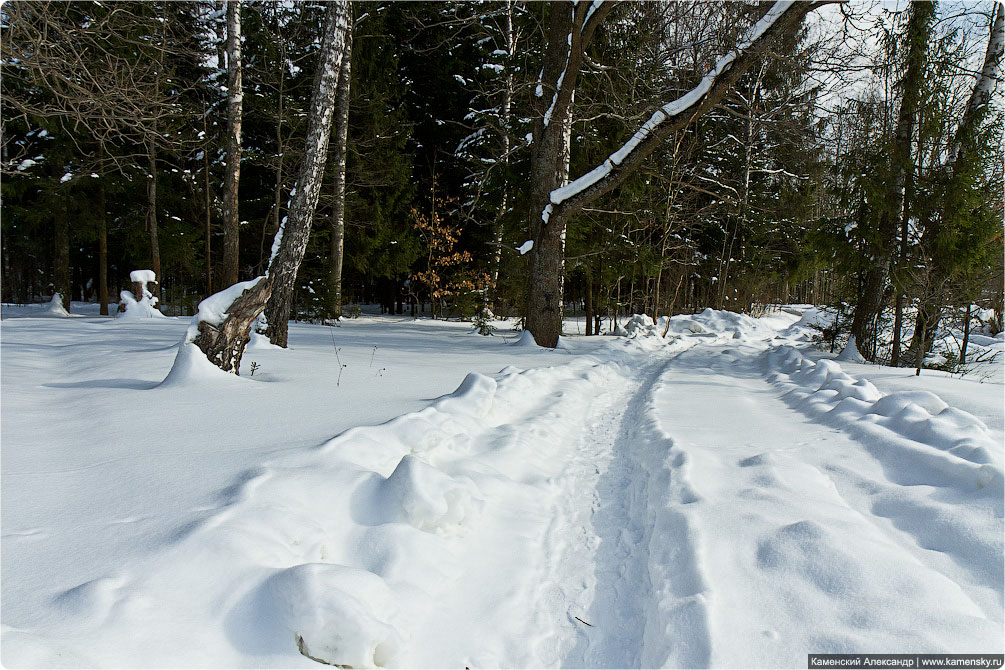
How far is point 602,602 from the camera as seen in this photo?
2.36 meters

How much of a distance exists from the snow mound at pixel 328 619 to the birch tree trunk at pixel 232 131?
42.2ft

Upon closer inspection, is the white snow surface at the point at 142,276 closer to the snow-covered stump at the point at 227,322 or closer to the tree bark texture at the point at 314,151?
the tree bark texture at the point at 314,151

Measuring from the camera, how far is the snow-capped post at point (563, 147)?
25.8 feet

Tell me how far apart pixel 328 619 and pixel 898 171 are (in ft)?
35.5

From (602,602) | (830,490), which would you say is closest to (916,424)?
(830,490)

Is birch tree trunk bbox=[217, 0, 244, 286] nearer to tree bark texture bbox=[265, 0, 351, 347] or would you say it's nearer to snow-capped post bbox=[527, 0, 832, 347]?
tree bark texture bbox=[265, 0, 351, 347]

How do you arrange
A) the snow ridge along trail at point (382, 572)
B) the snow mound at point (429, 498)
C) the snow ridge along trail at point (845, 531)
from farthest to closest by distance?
the snow mound at point (429, 498) → the snow ridge along trail at point (845, 531) → the snow ridge along trail at point (382, 572)

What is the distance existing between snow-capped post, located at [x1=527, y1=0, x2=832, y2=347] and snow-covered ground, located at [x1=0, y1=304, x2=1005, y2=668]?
5.04 m

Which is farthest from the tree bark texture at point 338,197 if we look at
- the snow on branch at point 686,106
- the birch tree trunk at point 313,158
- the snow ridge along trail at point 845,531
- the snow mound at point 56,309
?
the snow ridge along trail at point 845,531

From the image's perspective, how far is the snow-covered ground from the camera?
1.83 meters

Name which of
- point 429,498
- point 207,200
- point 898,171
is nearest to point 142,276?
point 207,200

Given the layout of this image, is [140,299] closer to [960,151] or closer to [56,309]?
[56,309]

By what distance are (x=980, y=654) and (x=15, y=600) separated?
3.28 m

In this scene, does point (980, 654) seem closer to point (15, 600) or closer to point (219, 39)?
point (15, 600)
